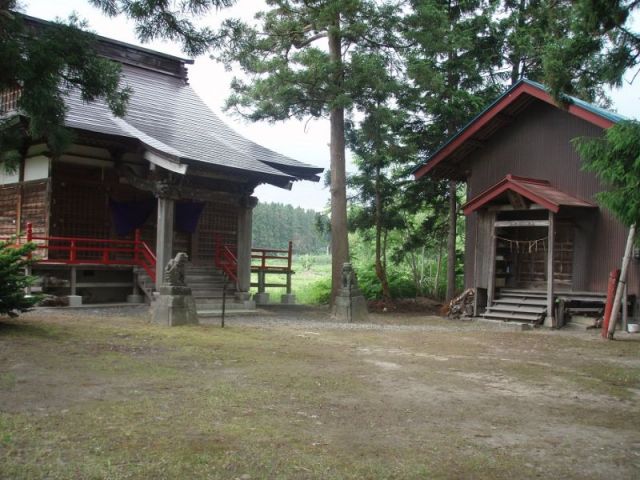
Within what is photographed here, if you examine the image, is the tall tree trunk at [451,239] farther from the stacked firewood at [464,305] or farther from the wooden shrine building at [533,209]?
the stacked firewood at [464,305]

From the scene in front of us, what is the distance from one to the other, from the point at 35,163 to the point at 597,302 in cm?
1384

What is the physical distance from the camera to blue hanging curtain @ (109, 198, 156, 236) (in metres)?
15.1

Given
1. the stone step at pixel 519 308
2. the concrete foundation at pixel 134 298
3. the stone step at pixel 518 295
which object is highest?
→ the stone step at pixel 518 295

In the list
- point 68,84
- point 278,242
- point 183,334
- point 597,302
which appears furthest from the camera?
point 278,242

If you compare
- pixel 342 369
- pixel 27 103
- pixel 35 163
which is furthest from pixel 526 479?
pixel 35 163

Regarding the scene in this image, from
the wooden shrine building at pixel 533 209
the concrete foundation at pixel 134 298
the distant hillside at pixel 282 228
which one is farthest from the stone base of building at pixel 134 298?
the distant hillside at pixel 282 228

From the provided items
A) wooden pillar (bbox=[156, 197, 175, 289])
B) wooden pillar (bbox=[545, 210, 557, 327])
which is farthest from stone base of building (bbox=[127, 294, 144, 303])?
wooden pillar (bbox=[545, 210, 557, 327])

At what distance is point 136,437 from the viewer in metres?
4.23

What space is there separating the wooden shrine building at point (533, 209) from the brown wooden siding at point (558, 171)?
0.08 feet

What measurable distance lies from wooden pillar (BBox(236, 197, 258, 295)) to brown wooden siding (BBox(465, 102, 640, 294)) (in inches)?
247

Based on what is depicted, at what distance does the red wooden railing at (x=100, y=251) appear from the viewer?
530 inches

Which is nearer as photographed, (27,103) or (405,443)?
(405,443)

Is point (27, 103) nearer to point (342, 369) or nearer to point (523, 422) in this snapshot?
point (342, 369)

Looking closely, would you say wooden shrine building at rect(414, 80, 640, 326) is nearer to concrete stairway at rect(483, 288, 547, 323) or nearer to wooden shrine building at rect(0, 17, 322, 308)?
concrete stairway at rect(483, 288, 547, 323)
